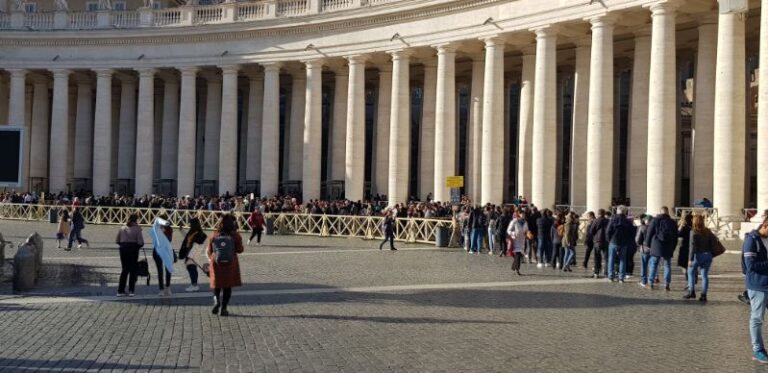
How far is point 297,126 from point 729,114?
92.7 feet

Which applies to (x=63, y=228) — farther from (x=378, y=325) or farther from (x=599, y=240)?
(x=599, y=240)

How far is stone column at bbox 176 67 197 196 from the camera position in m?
48.2

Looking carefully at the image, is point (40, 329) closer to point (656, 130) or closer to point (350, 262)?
point (350, 262)

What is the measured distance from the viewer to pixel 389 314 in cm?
1381

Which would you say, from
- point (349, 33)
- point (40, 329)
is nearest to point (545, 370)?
point (40, 329)

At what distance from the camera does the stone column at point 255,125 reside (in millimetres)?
51312

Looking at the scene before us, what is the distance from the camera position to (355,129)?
4381 centimetres

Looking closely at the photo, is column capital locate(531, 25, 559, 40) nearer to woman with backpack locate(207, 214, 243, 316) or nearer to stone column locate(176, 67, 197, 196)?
stone column locate(176, 67, 197, 196)

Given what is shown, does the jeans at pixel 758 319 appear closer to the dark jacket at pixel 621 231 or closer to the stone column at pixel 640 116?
the dark jacket at pixel 621 231

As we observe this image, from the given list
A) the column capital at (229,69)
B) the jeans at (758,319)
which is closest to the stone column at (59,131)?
the column capital at (229,69)

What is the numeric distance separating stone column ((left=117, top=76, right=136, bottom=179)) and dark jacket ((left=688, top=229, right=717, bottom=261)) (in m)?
45.1

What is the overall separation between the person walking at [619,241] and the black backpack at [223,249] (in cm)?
1039

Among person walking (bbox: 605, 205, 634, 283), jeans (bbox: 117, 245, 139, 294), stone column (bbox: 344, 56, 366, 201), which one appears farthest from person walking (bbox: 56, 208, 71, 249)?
stone column (bbox: 344, 56, 366, 201)

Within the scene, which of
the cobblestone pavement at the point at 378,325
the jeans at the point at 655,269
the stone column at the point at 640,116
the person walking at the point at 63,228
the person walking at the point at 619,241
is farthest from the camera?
the stone column at the point at 640,116
